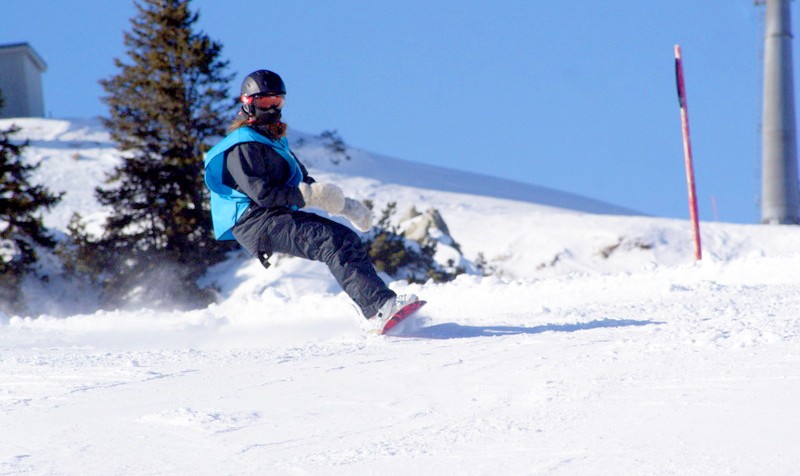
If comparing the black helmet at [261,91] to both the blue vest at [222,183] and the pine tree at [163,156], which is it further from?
the pine tree at [163,156]

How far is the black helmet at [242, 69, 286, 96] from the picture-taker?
5.44 m

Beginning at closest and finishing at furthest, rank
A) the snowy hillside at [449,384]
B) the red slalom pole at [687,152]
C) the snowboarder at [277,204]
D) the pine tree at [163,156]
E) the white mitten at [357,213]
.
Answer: the snowy hillside at [449,384] < the snowboarder at [277,204] < the white mitten at [357,213] < the red slalom pole at [687,152] < the pine tree at [163,156]

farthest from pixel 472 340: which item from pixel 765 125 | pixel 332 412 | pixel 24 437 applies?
pixel 765 125

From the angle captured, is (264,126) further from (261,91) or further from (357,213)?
(357,213)

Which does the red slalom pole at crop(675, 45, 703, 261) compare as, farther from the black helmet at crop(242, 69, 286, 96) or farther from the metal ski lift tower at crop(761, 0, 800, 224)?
the metal ski lift tower at crop(761, 0, 800, 224)

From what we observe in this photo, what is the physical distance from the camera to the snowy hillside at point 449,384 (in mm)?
2695

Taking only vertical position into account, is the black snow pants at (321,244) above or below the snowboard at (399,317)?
above

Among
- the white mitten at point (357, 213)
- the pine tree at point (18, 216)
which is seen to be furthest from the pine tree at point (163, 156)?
the white mitten at point (357, 213)

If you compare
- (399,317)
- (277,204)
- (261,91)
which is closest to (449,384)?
(399,317)

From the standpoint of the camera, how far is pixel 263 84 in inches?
215

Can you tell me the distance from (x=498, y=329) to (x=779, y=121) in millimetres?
19515

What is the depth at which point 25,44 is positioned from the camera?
37375mm

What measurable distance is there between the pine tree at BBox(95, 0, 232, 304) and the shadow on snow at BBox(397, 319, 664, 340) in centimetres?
1288

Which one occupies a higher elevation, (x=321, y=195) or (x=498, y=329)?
(x=321, y=195)
